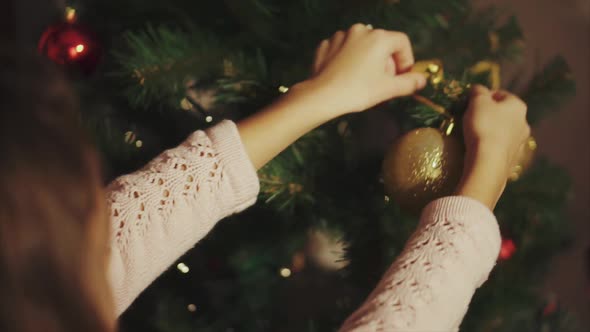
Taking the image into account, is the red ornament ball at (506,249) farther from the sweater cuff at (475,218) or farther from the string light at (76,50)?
the string light at (76,50)

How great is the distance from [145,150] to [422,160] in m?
0.35

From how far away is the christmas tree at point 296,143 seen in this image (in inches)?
23.7

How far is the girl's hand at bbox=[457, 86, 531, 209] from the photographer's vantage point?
0.46 m

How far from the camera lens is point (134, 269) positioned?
484 mm

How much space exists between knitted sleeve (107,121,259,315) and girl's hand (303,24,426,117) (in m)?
0.10

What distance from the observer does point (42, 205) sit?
28cm

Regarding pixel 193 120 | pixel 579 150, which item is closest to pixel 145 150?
pixel 193 120

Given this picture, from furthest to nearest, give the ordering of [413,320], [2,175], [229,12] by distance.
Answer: [229,12]
[413,320]
[2,175]

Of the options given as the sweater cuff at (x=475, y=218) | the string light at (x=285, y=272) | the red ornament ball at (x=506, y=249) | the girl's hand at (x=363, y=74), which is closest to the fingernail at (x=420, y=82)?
the girl's hand at (x=363, y=74)

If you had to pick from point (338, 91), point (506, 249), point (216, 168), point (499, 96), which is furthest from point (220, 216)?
point (506, 249)

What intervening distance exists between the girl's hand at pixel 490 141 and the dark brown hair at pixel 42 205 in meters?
0.29

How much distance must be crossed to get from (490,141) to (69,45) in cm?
45

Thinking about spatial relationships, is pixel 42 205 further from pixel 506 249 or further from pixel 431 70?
pixel 506 249

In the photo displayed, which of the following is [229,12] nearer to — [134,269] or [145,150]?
[145,150]
